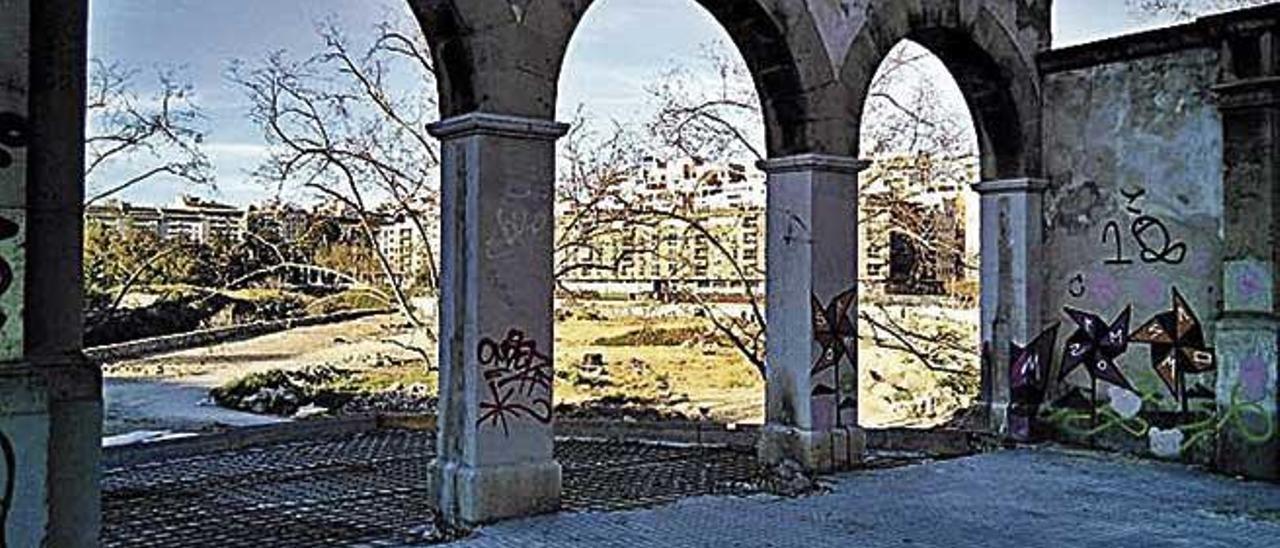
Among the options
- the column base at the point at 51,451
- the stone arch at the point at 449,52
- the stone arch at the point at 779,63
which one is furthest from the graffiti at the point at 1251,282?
the column base at the point at 51,451

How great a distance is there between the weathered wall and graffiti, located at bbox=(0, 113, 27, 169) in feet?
29.1

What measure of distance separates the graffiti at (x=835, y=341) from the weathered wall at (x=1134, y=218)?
8.61 ft

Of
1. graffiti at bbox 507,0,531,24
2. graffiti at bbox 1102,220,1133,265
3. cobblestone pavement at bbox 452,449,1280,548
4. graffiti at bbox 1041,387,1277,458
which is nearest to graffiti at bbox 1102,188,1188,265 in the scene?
graffiti at bbox 1102,220,1133,265

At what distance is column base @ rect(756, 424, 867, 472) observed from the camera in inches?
365

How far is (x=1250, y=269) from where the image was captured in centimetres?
913

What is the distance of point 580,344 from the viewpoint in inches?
896

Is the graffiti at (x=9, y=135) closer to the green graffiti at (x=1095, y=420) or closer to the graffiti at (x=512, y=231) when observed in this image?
the graffiti at (x=512, y=231)

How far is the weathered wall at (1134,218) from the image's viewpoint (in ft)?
31.8

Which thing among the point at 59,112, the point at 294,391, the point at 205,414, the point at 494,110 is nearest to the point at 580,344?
the point at 294,391

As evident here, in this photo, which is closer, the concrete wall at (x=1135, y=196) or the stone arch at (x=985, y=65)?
the concrete wall at (x=1135, y=196)

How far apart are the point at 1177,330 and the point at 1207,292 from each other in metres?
0.45

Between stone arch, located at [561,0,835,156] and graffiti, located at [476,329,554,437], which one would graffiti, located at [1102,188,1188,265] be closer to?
stone arch, located at [561,0,835,156]

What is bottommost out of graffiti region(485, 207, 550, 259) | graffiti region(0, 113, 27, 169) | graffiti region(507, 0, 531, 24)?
graffiti region(485, 207, 550, 259)

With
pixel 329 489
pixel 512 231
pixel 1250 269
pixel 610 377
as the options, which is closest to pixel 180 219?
pixel 610 377
